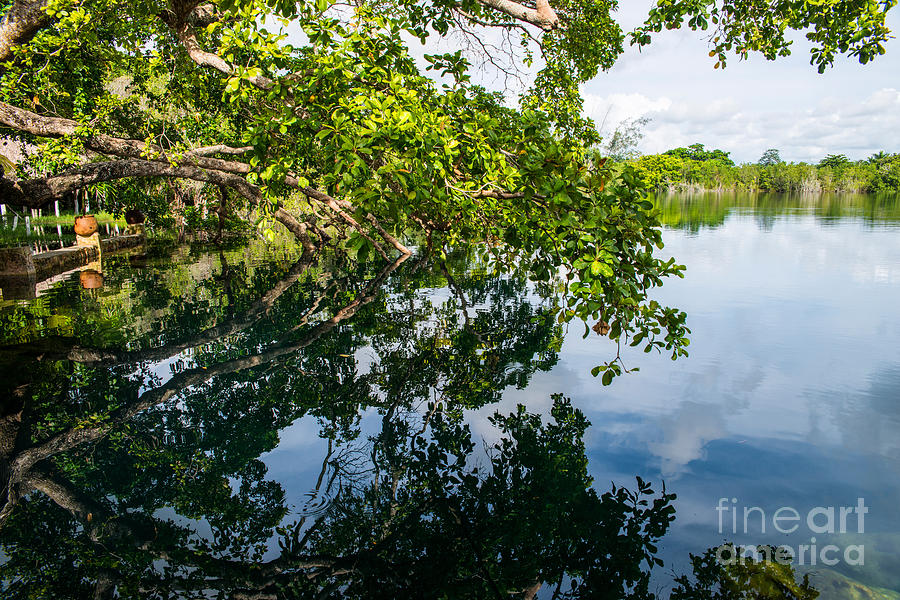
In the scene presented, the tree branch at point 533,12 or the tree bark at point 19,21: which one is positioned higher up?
the tree branch at point 533,12

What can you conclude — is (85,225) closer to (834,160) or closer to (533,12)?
(533,12)

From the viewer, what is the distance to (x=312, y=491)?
4137mm

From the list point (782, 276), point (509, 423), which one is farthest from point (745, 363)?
point (782, 276)

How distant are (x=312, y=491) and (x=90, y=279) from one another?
1287 centimetres

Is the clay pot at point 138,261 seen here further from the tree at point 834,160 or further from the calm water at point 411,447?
the tree at point 834,160

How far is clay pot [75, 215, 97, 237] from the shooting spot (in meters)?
16.6

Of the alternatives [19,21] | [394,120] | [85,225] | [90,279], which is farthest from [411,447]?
[85,225]

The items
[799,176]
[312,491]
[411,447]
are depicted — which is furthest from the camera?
[799,176]

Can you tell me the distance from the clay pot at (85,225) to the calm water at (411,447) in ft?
27.2

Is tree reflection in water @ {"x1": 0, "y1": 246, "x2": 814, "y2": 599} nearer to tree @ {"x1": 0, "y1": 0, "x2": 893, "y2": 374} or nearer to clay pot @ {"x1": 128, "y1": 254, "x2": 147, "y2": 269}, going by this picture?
tree @ {"x1": 0, "y1": 0, "x2": 893, "y2": 374}

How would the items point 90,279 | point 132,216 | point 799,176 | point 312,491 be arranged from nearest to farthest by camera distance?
1. point 312,491
2. point 90,279
3. point 132,216
4. point 799,176

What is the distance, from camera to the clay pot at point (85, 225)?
54.3ft

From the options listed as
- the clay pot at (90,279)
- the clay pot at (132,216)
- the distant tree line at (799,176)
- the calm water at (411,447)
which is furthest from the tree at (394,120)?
the distant tree line at (799,176)

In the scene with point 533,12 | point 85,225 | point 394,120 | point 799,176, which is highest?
point 799,176
